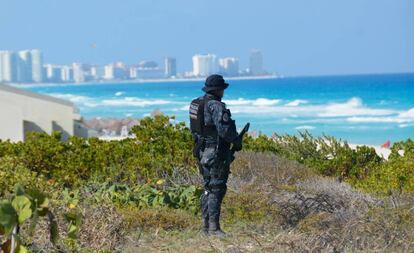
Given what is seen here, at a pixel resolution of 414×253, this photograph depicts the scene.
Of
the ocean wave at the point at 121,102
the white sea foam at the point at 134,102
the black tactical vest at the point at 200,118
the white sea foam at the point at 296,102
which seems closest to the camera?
the black tactical vest at the point at 200,118

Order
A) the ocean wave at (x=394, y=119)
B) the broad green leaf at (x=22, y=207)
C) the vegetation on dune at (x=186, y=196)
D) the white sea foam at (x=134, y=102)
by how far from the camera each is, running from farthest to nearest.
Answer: the white sea foam at (x=134, y=102), the ocean wave at (x=394, y=119), the vegetation on dune at (x=186, y=196), the broad green leaf at (x=22, y=207)

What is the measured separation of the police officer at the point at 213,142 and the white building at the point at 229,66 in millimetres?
148018

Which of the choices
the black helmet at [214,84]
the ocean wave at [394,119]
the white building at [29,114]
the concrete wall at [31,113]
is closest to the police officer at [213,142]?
the black helmet at [214,84]

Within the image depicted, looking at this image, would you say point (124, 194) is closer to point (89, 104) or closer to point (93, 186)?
point (93, 186)

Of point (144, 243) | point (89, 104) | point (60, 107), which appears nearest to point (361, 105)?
point (89, 104)

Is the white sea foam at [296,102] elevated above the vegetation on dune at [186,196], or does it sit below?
below

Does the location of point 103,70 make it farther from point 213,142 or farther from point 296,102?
point 213,142

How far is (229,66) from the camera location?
162 meters

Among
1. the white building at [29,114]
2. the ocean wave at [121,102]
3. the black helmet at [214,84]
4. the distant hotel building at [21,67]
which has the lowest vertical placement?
the ocean wave at [121,102]

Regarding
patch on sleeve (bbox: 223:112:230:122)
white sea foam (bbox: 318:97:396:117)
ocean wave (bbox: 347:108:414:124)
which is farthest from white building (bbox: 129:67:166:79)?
patch on sleeve (bbox: 223:112:230:122)

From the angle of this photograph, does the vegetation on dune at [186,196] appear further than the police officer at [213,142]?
No

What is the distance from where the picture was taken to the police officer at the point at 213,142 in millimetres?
9344

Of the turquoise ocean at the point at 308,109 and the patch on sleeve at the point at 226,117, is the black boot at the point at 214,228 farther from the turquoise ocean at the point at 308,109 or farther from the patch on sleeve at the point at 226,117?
the turquoise ocean at the point at 308,109

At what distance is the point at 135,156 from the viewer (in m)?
14.4
